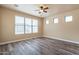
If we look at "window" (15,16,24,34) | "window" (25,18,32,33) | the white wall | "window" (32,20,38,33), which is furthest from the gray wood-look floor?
"window" (32,20,38,33)

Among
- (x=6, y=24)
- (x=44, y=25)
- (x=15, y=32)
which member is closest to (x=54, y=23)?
(x=44, y=25)

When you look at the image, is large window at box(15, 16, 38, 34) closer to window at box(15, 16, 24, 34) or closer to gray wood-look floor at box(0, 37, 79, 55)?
window at box(15, 16, 24, 34)

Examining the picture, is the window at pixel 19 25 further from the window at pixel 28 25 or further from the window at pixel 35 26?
the window at pixel 35 26

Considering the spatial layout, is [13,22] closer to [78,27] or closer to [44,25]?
[44,25]

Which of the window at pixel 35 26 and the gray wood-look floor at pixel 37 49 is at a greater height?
the window at pixel 35 26

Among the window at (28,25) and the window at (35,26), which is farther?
the window at (35,26)

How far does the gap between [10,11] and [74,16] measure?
406 cm

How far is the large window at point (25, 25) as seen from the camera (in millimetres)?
5133

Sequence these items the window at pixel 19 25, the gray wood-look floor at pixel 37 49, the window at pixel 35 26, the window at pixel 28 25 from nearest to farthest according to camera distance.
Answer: the gray wood-look floor at pixel 37 49
the window at pixel 19 25
the window at pixel 28 25
the window at pixel 35 26

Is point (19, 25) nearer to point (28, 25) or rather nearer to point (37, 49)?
point (28, 25)

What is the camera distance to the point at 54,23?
6.13 meters

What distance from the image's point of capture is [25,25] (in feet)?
18.8

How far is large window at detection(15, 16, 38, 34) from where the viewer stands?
16.8 ft

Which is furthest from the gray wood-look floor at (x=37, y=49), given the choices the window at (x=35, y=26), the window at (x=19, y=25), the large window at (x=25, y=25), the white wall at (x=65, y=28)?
the window at (x=35, y=26)
